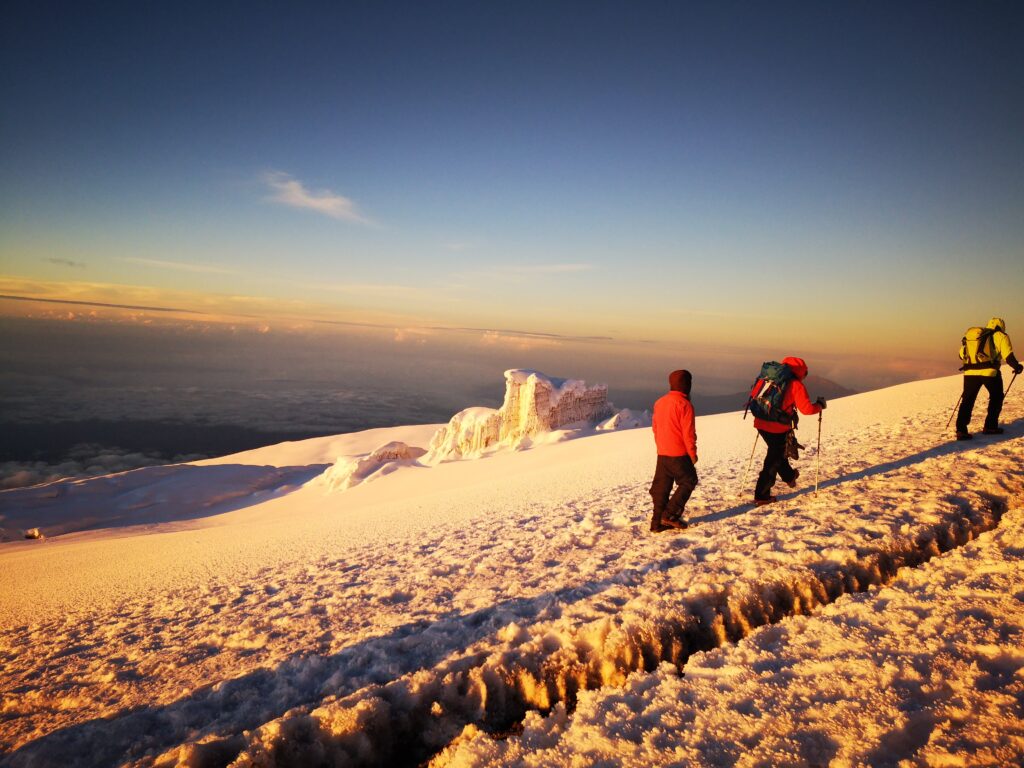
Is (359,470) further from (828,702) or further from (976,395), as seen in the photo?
(828,702)

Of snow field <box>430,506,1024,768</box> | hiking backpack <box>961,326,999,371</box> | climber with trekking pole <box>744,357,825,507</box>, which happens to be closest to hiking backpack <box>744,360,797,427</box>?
climber with trekking pole <box>744,357,825,507</box>

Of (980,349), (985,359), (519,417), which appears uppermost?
(980,349)

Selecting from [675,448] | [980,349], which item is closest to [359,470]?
[675,448]

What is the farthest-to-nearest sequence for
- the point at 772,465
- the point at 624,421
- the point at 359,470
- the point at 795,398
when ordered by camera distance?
the point at 624,421 → the point at 359,470 → the point at 772,465 → the point at 795,398

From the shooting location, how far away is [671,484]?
229 inches

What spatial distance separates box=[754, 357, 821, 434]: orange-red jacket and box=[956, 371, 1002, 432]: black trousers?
19.2ft

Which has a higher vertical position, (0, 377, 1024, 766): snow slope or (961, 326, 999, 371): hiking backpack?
(961, 326, 999, 371): hiking backpack

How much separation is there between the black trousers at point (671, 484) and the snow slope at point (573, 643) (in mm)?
451

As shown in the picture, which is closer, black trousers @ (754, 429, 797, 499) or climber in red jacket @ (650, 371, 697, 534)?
climber in red jacket @ (650, 371, 697, 534)

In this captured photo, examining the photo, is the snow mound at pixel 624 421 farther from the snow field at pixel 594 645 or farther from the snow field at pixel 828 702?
the snow field at pixel 828 702

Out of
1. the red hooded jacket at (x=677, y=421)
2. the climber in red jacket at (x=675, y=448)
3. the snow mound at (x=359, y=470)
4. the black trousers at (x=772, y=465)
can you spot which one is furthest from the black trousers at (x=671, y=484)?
the snow mound at (x=359, y=470)

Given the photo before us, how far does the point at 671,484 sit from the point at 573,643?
291cm

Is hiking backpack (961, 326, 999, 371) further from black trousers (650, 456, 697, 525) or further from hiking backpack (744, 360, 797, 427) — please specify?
black trousers (650, 456, 697, 525)

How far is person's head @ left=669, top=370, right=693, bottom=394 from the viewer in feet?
18.3
